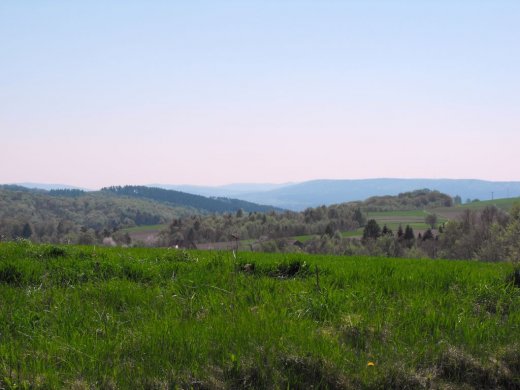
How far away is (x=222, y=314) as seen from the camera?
6.73m

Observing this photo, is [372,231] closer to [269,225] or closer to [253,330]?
[269,225]

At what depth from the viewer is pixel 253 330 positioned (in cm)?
596

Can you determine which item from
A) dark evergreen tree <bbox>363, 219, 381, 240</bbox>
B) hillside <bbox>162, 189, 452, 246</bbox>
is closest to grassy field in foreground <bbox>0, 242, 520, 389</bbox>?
dark evergreen tree <bbox>363, 219, 381, 240</bbox>

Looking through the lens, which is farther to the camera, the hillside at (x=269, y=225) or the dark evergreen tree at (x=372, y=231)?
the hillside at (x=269, y=225)

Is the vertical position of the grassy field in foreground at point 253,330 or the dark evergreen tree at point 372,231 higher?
the grassy field in foreground at point 253,330

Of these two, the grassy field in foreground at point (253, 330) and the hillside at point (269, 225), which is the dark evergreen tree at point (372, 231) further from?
the grassy field in foreground at point (253, 330)

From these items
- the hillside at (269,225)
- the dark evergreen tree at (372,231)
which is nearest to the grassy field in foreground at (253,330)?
the dark evergreen tree at (372,231)

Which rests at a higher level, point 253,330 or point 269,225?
point 253,330

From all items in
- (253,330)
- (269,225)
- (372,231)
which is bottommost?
(269,225)

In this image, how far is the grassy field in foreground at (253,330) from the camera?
511 cm

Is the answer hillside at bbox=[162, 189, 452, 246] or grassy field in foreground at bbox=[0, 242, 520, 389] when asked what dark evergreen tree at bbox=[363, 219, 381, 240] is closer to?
hillside at bbox=[162, 189, 452, 246]

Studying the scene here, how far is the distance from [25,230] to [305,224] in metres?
86.7

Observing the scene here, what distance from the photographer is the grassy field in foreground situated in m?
5.11

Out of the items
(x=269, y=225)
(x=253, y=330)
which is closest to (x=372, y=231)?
(x=269, y=225)
